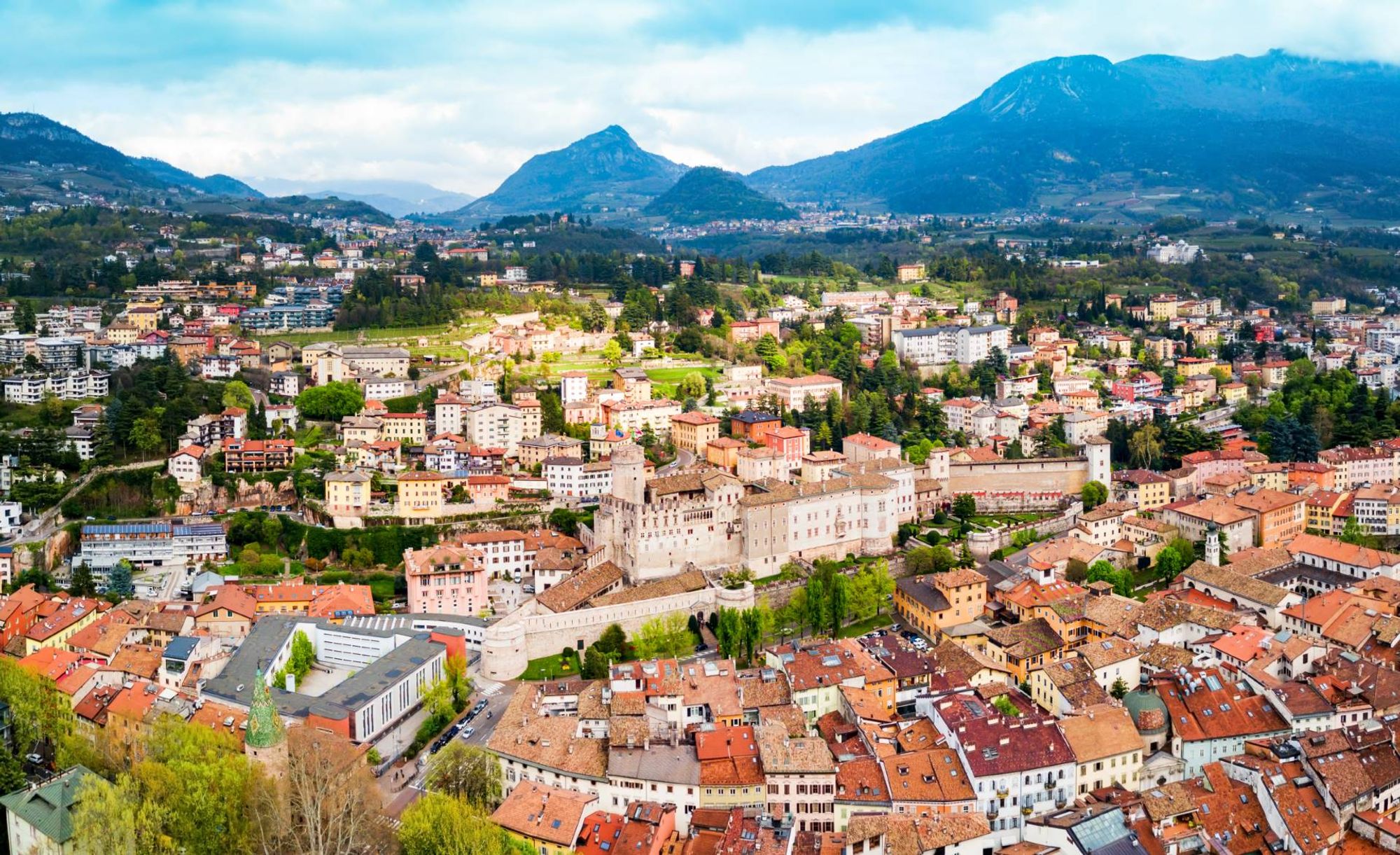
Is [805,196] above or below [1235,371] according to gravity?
above

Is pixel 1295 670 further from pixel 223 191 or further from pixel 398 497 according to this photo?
pixel 223 191

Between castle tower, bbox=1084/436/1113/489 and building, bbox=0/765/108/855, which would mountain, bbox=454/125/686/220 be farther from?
building, bbox=0/765/108/855

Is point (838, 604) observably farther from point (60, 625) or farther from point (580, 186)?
point (580, 186)

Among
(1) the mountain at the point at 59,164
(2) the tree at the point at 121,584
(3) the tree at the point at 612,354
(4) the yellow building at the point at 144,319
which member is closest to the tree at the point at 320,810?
(2) the tree at the point at 121,584

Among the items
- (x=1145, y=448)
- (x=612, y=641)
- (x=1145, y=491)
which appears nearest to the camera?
(x=612, y=641)

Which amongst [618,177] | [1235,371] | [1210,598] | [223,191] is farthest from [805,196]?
[1210,598]

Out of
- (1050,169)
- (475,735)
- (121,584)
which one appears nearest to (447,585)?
(475,735)
